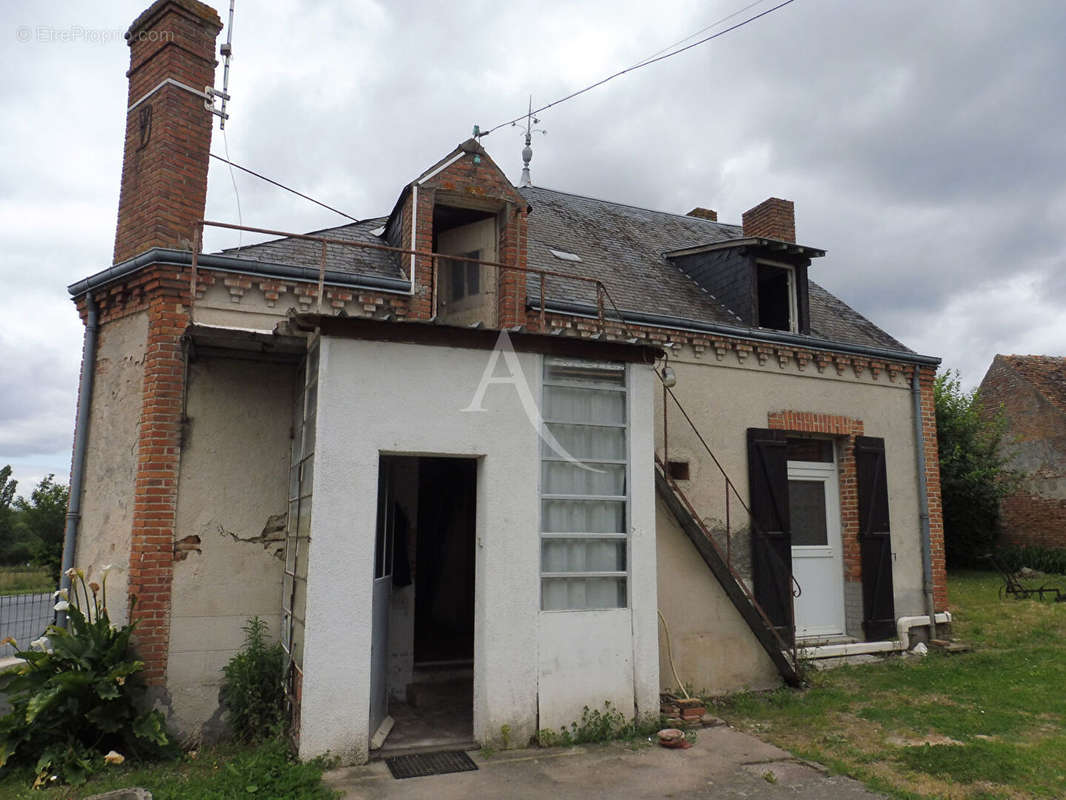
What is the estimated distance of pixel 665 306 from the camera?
30.6ft

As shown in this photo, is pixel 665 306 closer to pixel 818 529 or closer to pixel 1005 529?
pixel 818 529

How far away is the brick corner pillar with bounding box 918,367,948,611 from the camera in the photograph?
10.0 m

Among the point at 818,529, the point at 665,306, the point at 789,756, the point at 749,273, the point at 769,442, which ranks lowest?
the point at 789,756

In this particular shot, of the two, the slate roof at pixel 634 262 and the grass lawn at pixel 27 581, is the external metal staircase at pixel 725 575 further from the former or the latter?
the grass lawn at pixel 27 581

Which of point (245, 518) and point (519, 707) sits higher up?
point (245, 518)

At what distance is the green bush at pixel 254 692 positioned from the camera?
19.9ft

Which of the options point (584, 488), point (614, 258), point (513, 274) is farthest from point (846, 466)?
point (513, 274)

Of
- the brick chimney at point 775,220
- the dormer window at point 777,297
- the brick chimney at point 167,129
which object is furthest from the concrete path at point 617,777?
the brick chimney at point 775,220

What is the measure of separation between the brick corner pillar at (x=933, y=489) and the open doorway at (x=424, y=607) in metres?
6.40

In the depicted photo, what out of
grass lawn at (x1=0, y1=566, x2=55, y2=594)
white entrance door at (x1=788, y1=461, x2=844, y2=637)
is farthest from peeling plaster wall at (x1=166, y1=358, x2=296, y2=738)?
grass lawn at (x1=0, y1=566, x2=55, y2=594)

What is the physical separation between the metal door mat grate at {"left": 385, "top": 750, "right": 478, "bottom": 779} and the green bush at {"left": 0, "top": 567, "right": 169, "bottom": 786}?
182cm

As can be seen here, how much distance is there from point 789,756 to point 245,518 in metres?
5.08

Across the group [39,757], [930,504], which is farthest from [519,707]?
[930,504]

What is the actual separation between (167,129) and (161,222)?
1.04 metres
